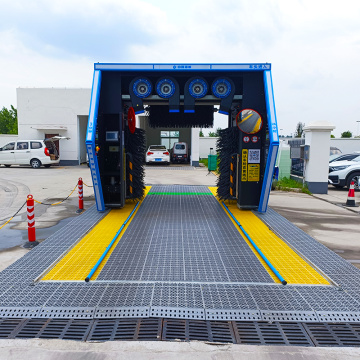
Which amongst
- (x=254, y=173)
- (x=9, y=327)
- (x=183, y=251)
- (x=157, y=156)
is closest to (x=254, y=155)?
(x=254, y=173)

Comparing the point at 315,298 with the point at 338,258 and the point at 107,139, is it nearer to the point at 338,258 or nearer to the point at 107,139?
the point at 338,258

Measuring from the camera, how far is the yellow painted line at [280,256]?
426 cm

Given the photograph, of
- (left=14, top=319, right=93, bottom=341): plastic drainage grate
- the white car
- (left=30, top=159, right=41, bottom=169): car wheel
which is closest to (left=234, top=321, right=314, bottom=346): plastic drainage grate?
(left=14, top=319, right=93, bottom=341): plastic drainage grate

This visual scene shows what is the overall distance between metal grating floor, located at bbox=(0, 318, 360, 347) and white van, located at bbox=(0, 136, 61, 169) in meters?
18.2

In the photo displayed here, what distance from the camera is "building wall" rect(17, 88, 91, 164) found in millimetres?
21391

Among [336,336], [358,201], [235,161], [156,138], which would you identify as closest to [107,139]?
[235,161]

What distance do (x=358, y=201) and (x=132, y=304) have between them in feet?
30.1

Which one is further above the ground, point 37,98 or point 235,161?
point 37,98

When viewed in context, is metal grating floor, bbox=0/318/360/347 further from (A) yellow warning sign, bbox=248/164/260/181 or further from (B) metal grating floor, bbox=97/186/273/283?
(A) yellow warning sign, bbox=248/164/260/181

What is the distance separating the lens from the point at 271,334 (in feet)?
10.3

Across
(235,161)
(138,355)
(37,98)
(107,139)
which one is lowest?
(138,355)

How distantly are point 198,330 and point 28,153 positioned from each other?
19670 mm

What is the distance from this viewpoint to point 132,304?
357 centimetres

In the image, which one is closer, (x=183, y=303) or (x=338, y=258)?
(x=183, y=303)
